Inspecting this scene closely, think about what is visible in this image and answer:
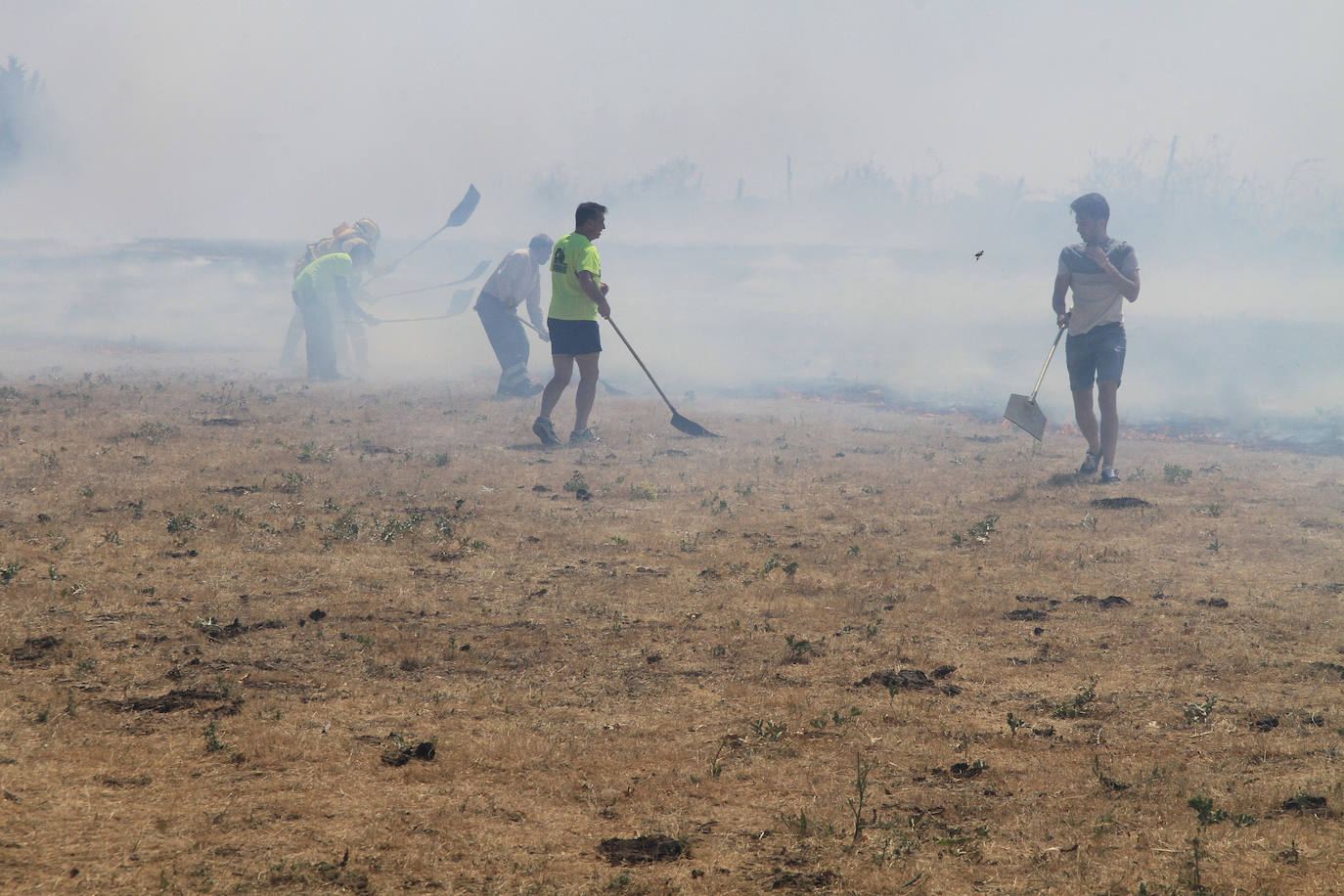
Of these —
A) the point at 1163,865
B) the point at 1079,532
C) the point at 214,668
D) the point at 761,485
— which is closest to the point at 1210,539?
the point at 1079,532

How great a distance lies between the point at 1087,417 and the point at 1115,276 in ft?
4.46

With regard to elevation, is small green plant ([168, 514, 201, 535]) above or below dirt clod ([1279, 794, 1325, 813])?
above

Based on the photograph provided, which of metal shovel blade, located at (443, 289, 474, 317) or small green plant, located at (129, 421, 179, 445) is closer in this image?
small green plant, located at (129, 421, 179, 445)

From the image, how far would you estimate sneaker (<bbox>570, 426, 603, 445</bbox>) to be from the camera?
33.8ft

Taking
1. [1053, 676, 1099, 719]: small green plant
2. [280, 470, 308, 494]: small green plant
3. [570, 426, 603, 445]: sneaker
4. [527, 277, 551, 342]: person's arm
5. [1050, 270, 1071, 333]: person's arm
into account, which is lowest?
[1053, 676, 1099, 719]: small green plant

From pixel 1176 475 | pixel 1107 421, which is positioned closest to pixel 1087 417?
pixel 1107 421

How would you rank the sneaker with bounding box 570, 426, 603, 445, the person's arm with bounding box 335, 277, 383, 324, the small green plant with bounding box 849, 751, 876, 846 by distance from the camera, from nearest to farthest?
the small green plant with bounding box 849, 751, 876, 846 < the sneaker with bounding box 570, 426, 603, 445 < the person's arm with bounding box 335, 277, 383, 324

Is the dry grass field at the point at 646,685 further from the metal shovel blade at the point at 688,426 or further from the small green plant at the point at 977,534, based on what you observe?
the metal shovel blade at the point at 688,426

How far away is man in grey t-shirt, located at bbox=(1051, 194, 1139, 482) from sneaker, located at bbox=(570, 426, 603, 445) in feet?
16.2

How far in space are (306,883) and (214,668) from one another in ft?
5.67

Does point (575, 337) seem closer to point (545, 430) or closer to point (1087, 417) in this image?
point (545, 430)

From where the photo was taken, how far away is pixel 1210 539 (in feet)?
21.9

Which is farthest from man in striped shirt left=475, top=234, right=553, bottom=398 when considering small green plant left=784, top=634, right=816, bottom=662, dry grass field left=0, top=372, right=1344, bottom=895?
small green plant left=784, top=634, right=816, bottom=662

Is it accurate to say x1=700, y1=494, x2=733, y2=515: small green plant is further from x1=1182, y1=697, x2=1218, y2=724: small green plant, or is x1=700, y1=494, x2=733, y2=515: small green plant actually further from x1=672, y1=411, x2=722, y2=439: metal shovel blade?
x1=1182, y1=697, x2=1218, y2=724: small green plant
